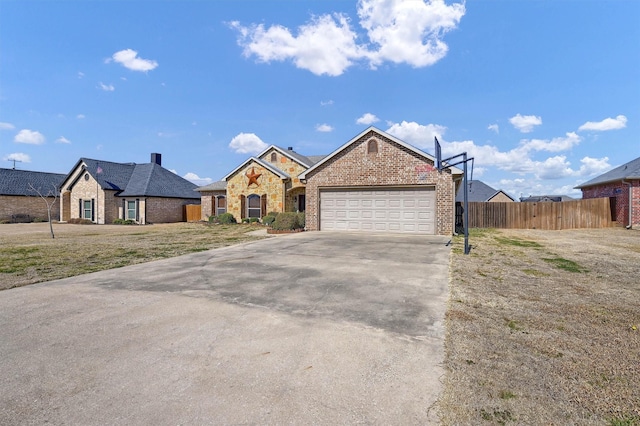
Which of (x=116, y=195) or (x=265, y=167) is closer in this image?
(x=265, y=167)

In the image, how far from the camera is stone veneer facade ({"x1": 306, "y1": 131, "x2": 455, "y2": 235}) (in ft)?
51.1

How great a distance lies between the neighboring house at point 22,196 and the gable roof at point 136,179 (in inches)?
174

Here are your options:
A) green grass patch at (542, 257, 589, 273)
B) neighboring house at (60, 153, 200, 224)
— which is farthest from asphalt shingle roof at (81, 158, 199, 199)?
green grass patch at (542, 257, 589, 273)

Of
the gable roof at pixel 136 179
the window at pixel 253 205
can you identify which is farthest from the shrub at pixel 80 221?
the window at pixel 253 205

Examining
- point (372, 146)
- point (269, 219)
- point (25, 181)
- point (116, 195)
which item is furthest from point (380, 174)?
point (25, 181)

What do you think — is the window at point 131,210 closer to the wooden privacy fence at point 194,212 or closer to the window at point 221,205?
the wooden privacy fence at point 194,212

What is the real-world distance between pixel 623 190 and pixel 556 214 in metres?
4.40

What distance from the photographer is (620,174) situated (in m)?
22.0

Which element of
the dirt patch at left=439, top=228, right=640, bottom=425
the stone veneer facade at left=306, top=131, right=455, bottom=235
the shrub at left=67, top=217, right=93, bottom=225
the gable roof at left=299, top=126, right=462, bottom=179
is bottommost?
the dirt patch at left=439, top=228, right=640, bottom=425

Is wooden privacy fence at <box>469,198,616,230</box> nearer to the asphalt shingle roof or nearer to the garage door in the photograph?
the garage door

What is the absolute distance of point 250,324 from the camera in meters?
4.23

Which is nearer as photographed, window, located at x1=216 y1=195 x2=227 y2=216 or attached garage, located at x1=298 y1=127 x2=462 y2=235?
attached garage, located at x1=298 y1=127 x2=462 y2=235

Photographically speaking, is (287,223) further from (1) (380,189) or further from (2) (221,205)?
(2) (221,205)

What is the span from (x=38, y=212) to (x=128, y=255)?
31756 mm
